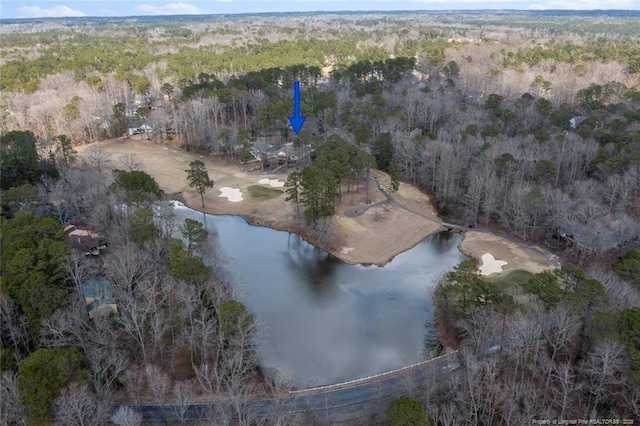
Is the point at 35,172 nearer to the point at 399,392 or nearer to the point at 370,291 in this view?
the point at 370,291

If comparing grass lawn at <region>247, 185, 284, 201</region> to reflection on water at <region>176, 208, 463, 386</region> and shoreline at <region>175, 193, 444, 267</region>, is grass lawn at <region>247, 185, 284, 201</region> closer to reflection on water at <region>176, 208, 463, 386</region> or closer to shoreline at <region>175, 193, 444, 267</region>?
shoreline at <region>175, 193, 444, 267</region>

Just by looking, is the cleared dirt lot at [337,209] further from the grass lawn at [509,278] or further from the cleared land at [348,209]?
the grass lawn at [509,278]

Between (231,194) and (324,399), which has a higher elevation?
(231,194)

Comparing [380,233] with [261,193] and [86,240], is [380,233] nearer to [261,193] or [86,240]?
[261,193]

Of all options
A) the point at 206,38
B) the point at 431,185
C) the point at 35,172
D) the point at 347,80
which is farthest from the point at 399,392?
the point at 206,38

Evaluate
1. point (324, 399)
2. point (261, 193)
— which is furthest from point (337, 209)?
point (324, 399)
